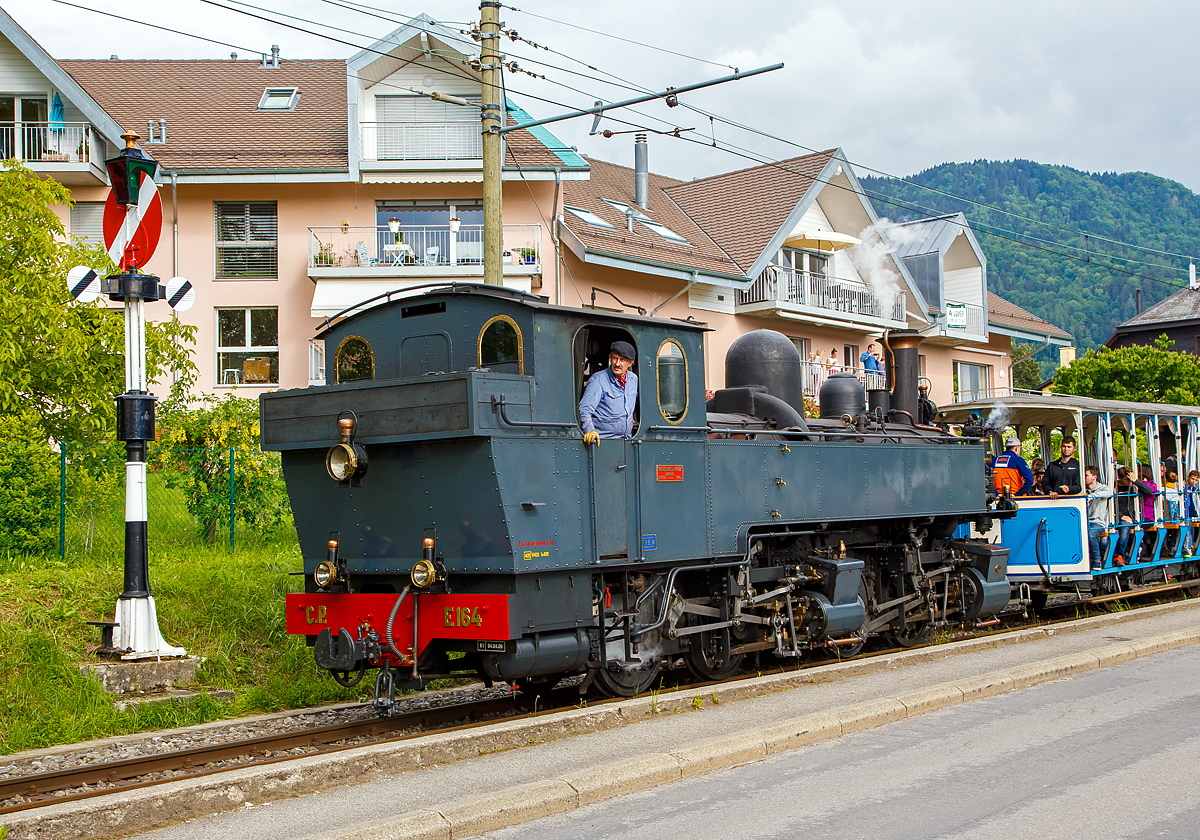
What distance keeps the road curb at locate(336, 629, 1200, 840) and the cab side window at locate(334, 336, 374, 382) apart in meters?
3.84

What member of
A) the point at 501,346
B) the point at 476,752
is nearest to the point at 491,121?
the point at 501,346

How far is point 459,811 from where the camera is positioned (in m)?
5.57

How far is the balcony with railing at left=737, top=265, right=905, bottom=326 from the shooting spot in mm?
27250

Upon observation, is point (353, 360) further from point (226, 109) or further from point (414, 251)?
point (226, 109)

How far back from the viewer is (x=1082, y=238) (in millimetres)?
153875

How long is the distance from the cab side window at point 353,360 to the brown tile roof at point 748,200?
1875 centimetres

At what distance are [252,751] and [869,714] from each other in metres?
4.26

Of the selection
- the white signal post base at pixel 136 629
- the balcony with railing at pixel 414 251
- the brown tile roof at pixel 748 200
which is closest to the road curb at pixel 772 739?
the white signal post base at pixel 136 629

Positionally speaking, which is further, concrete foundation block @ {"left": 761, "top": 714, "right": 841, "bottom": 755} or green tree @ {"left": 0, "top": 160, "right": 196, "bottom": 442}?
green tree @ {"left": 0, "top": 160, "right": 196, "bottom": 442}

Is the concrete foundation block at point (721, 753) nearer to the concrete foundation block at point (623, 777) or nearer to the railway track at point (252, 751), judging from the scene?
the concrete foundation block at point (623, 777)

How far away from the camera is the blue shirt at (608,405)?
→ 814 centimetres

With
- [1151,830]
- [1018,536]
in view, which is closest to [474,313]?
[1151,830]

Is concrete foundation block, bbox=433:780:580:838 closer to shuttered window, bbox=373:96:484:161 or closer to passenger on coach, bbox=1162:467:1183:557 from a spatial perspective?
passenger on coach, bbox=1162:467:1183:557

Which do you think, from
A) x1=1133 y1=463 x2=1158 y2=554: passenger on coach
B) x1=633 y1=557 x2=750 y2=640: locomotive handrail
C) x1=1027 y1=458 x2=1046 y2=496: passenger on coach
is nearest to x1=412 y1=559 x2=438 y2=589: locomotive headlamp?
x1=633 y1=557 x2=750 y2=640: locomotive handrail
